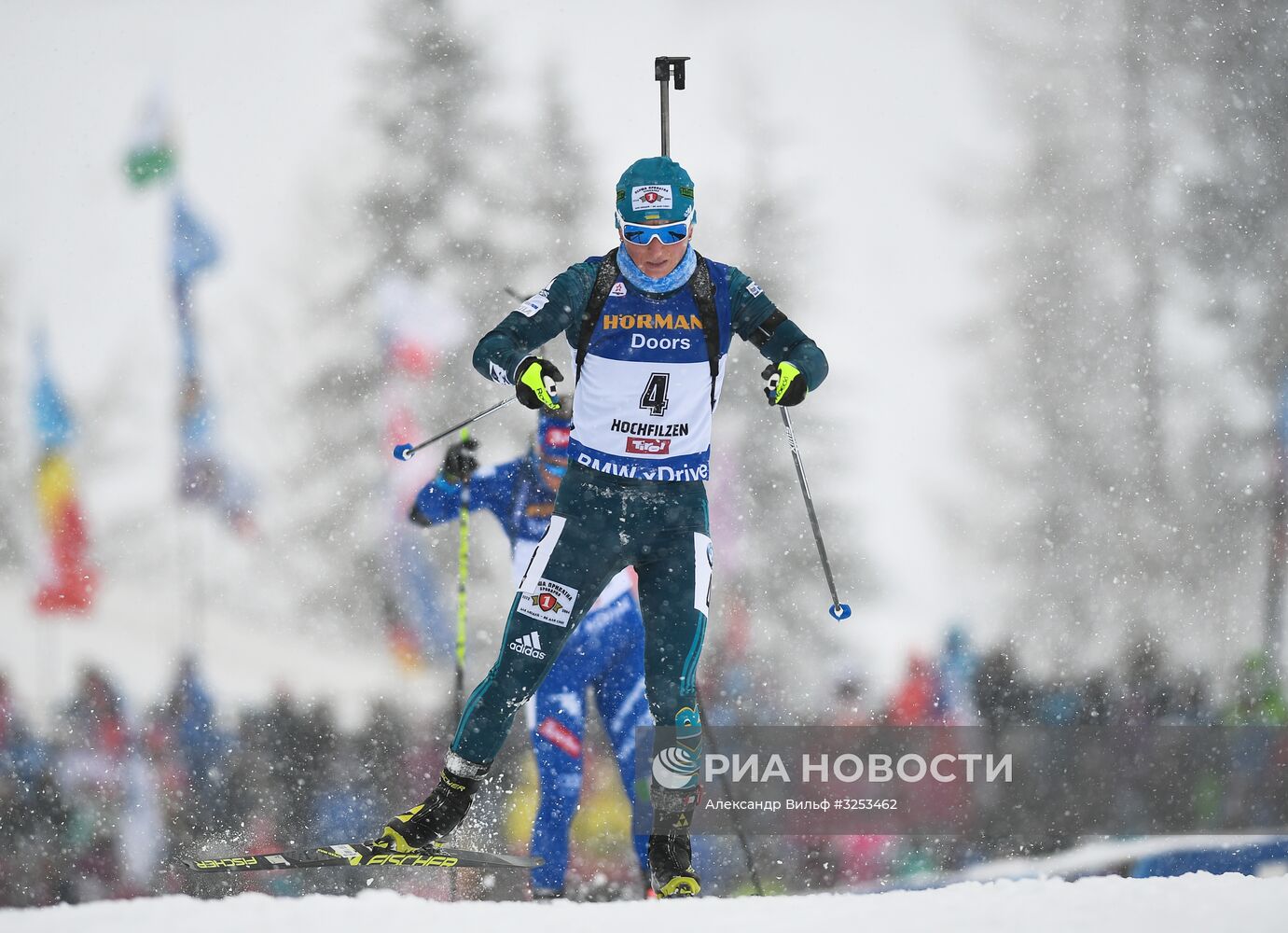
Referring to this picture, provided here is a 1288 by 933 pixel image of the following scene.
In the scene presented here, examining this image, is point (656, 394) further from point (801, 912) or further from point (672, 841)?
point (801, 912)

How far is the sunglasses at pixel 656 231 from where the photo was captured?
3883 millimetres

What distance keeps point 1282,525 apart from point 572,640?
716 centimetres

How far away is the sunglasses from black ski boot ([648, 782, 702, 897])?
1.76m

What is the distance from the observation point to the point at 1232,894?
388 cm

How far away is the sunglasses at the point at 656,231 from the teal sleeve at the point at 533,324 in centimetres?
18

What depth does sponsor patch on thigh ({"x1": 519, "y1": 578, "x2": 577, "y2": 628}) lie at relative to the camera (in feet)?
12.8

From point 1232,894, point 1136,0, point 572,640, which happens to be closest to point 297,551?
point 572,640

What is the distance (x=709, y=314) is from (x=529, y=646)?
1214 mm

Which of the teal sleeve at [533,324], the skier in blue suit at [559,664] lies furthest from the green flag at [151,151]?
the teal sleeve at [533,324]

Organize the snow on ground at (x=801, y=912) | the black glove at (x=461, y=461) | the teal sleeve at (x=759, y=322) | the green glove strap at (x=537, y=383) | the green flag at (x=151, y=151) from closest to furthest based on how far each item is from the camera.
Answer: the snow on ground at (x=801, y=912) → the green glove strap at (x=537, y=383) → the teal sleeve at (x=759, y=322) → the black glove at (x=461, y=461) → the green flag at (x=151, y=151)

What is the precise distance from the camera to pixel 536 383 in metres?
3.71

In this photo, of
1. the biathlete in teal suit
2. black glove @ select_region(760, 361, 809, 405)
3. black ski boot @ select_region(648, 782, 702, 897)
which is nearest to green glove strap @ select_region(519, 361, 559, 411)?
the biathlete in teal suit

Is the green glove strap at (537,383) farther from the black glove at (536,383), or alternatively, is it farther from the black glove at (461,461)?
the black glove at (461,461)

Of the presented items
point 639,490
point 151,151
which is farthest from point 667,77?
point 151,151
